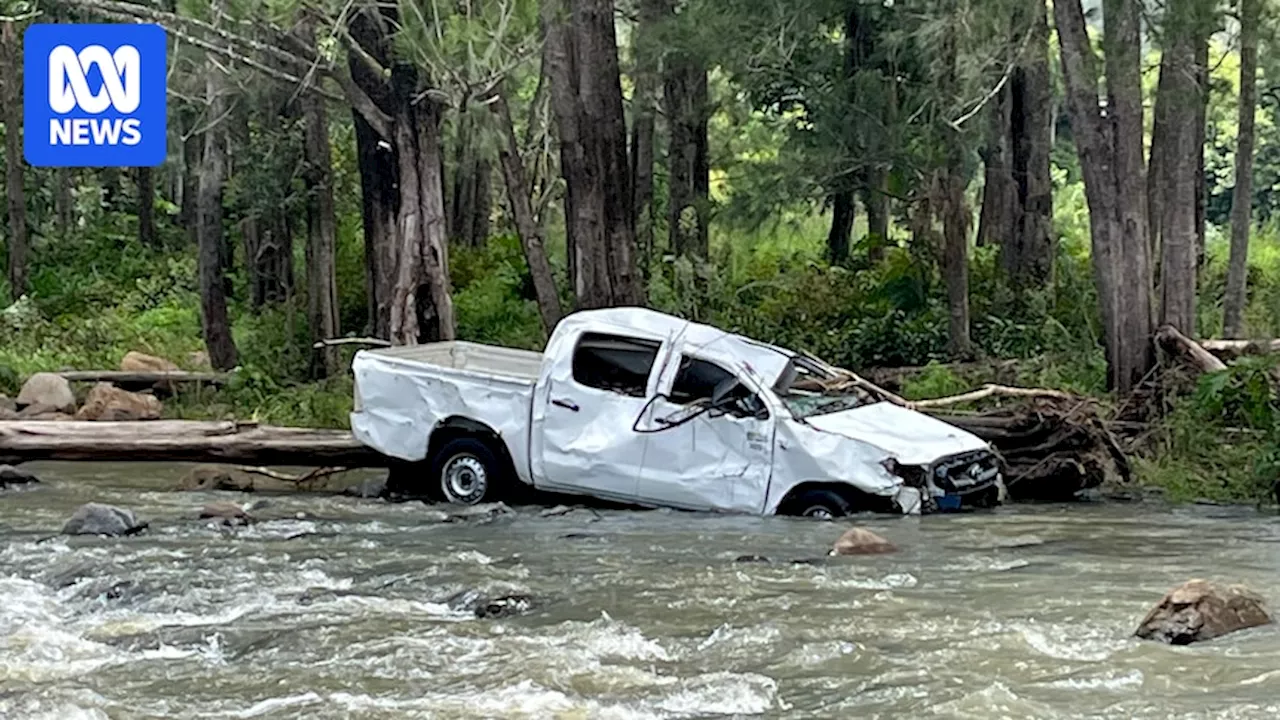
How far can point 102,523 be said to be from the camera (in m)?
12.5

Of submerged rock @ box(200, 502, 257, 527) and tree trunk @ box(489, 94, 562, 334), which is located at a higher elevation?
tree trunk @ box(489, 94, 562, 334)

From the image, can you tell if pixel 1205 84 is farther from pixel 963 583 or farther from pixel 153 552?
pixel 153 552

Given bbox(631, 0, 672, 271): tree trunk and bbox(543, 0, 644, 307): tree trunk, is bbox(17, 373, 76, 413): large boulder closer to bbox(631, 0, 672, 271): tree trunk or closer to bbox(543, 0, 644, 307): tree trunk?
bbox(543, 0, 644, 307): tree trunk

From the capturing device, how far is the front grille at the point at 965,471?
1272cm

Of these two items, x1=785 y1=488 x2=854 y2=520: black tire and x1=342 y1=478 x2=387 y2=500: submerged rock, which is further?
x1=342 y1=478 x2=387 y2=500: submerged rock

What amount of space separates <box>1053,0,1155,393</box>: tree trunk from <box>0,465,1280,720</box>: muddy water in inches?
127

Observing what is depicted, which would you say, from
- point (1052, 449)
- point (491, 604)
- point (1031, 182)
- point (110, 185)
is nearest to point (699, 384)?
point (1052, 449)

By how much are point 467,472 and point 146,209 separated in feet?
99.6

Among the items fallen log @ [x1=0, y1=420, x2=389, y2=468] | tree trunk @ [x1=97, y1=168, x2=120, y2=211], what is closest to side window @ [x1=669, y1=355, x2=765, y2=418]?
fallen log @ [x1=0, y1=420, x2=389, y2=468]

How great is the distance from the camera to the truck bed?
15.1m

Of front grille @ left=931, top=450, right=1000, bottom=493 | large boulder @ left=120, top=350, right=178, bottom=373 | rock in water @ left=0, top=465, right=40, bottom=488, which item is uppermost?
large boulder @ left=120, top=350, right=178, bottom=373

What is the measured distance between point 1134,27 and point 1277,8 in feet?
5.18

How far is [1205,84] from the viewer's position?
18.2 m

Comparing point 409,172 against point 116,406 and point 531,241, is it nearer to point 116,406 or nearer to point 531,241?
point 531,241
